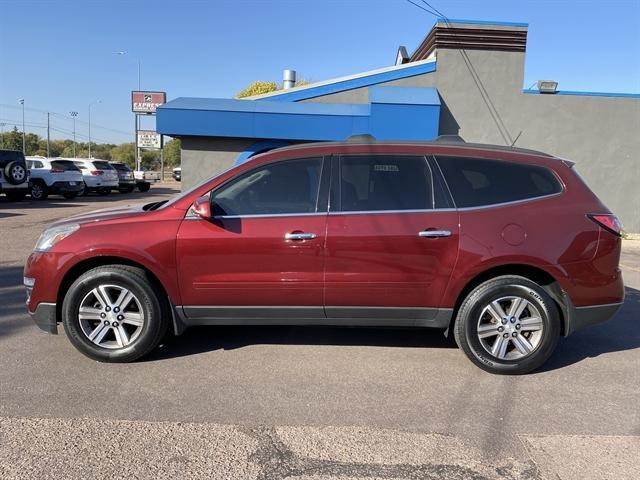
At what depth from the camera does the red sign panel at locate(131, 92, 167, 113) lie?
53875 mm

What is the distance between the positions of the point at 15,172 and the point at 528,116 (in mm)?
17398

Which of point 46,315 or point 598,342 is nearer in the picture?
point 46,315

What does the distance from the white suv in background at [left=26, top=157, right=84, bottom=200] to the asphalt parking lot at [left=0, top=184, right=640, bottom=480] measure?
18.7 meters

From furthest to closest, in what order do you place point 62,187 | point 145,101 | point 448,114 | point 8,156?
point 145,101
point 62,187
point 8,156
point 448,114

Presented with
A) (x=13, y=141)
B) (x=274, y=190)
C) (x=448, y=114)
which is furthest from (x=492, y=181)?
(x=13, y=141)

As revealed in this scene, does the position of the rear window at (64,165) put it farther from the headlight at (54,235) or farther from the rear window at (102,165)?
the headlight at (54,235)

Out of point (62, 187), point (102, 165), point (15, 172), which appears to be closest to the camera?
point (15, 172)

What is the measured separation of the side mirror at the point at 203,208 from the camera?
163 inches

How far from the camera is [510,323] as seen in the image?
14.1 feet

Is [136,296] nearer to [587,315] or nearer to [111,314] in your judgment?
[111,314]

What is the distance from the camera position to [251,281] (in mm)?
4262

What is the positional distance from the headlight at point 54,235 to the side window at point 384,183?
2.24m

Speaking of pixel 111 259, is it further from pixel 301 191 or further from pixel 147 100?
pixel 147 100

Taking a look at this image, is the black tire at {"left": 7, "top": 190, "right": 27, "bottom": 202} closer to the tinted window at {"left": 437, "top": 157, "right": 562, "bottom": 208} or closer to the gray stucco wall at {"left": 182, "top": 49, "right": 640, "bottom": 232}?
the gray stucco wall at {"left": 182, "top": 49, "right": 640, "bottom": 232}
